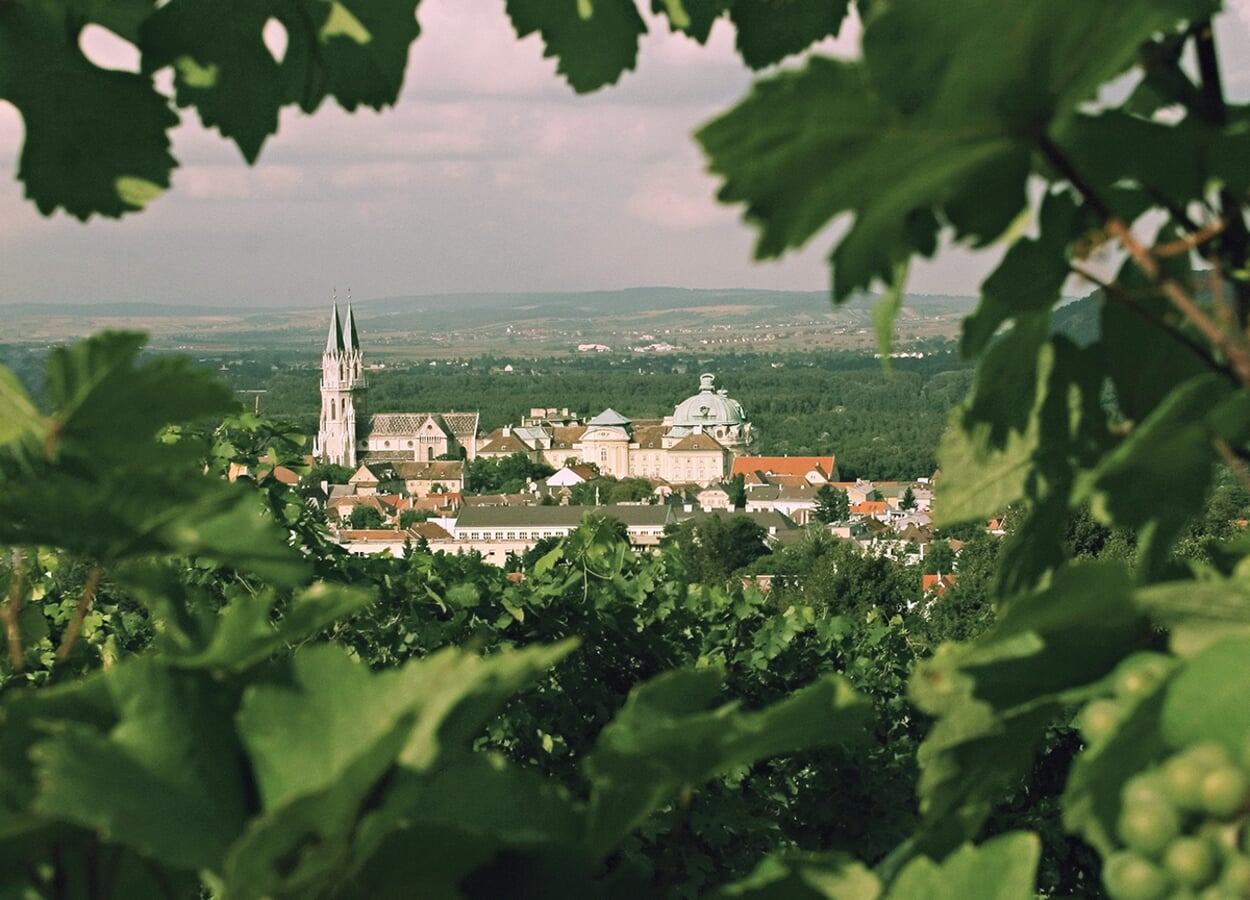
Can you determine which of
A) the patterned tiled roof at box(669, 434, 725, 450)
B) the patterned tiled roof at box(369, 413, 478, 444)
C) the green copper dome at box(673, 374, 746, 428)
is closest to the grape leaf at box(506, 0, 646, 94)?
the patterned tiled roof at box(669, 434, 725, 450)

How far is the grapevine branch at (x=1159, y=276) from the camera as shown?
339 millimetres

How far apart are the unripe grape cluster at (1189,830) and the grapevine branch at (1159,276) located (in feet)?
0.32

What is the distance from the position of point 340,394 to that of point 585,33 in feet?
176

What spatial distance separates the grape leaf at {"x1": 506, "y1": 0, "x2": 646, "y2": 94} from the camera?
703 millimetres

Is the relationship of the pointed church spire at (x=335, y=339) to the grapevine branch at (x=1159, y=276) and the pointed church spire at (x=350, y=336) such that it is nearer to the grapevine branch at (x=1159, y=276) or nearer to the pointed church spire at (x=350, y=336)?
the pointed church spire at (x=350, y=336)

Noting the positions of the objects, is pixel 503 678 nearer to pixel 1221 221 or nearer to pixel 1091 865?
pixel 1221 221

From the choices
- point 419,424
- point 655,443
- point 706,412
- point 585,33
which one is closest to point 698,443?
point 655,443

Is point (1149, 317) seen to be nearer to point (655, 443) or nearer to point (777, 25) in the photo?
point (777, 25)

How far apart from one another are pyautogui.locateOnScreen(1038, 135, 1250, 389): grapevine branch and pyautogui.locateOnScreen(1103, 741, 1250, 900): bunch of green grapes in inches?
3.9

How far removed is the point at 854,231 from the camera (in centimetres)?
34

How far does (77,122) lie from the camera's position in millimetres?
631

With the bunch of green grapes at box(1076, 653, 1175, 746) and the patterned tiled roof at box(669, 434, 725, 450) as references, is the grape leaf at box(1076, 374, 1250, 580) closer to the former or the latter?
the bunch of green grapes at box(1076, 653, 1175, 746)

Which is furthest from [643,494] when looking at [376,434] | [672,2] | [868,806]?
[672,2]

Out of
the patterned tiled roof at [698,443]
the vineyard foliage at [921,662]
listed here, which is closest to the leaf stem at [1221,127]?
the vineyard foliage at [921,662]
